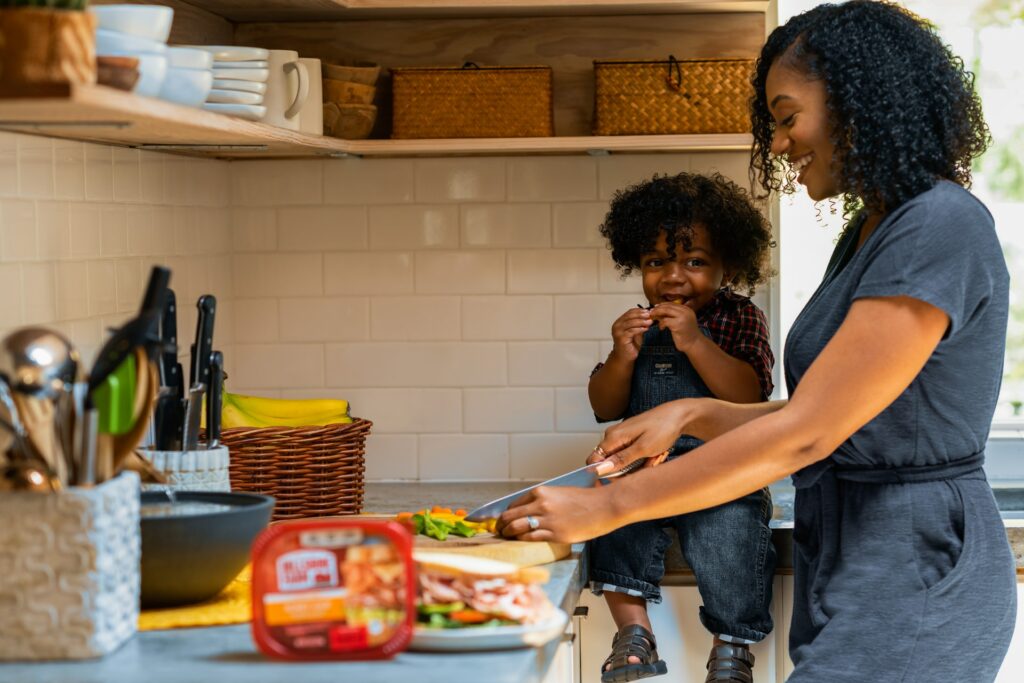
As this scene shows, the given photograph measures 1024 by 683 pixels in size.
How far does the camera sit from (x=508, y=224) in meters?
3.10

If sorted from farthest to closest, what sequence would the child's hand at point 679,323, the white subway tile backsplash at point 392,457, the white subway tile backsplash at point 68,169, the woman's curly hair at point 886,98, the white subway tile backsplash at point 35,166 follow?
the white subway tile backsplash at point 392,457, the child's hand at point 679,323, the white subway tile backsplash at point 68,169, the white subway tile backsplash at point 35,166, the woman's curly hair at point 886,98

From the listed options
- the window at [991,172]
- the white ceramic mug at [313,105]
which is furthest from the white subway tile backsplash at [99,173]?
the window at [991,172]

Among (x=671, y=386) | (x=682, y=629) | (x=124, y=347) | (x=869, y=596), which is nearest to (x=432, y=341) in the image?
(x=671, y=386)

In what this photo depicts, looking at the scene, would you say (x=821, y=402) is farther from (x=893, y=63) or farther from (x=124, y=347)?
(x=124, y=347)

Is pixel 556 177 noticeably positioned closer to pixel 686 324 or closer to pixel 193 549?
pixel 686 324

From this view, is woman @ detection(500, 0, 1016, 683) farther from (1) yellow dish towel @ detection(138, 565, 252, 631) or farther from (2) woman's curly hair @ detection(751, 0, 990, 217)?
(1) yellow dish towel @ detection(138, 565, 252, 631)

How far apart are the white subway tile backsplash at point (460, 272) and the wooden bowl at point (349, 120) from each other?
38 centimetres

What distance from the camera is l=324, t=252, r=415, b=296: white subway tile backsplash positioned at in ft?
10.2

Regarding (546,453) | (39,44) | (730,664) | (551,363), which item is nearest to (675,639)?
(730,664)

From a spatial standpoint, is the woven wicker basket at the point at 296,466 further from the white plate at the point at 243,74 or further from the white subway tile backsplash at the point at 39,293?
the white plate at the point at 243,74

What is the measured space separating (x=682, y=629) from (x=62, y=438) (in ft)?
4.67

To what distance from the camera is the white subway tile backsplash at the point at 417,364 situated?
3.12 m

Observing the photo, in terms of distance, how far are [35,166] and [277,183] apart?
1.06 metres

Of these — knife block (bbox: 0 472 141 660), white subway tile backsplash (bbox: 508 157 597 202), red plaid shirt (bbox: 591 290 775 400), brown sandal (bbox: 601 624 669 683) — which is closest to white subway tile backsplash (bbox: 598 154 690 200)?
white subway tile backsplash (bbox: 508 157 597 202)
